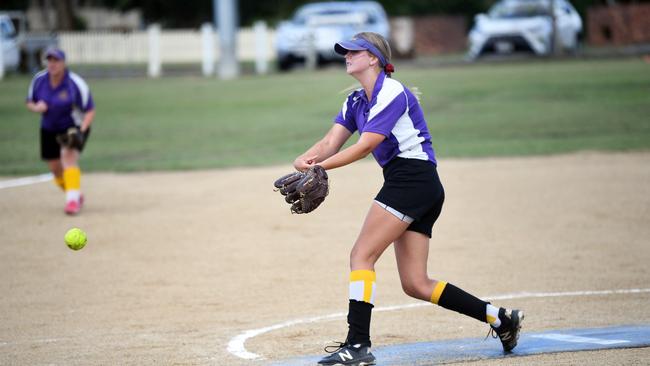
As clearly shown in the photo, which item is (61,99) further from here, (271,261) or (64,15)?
(64,15)

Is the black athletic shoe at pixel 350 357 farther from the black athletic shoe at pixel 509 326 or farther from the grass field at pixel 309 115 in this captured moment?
the grass field at pixel 309 115

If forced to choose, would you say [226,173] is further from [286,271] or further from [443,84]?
[443,84]

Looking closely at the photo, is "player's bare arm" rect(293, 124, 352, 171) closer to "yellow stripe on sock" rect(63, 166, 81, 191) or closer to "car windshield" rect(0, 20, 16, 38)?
"yellow stripe on sock" rect(63, 166, 81, 191)

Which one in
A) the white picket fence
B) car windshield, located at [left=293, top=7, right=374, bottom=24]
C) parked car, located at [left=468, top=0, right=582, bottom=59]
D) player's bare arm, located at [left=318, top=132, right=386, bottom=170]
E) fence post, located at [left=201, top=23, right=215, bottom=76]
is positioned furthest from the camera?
the white picket fence

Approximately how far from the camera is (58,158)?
13016 mm

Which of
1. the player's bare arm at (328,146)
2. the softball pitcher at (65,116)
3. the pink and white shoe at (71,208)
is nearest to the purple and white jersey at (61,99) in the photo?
the softball pitcher at (65,116)

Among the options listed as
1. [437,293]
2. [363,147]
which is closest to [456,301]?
[437,293]

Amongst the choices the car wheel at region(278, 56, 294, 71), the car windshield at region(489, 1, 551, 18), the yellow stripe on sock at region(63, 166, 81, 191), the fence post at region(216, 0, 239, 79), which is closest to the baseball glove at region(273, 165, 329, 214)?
the yellow stripe on sock at region(63, 166, 81, 191)

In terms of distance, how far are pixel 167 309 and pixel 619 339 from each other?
11.6 ft

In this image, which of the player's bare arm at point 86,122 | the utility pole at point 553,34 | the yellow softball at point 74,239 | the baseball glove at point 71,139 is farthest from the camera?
the utility pole at point 553,34

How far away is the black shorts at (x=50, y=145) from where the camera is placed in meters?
12.8

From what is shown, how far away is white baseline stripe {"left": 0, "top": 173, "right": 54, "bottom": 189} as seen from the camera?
15.4m

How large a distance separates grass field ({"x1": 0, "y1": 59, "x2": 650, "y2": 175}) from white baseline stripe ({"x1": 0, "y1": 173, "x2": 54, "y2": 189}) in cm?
70

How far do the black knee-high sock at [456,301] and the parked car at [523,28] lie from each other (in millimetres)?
26623
